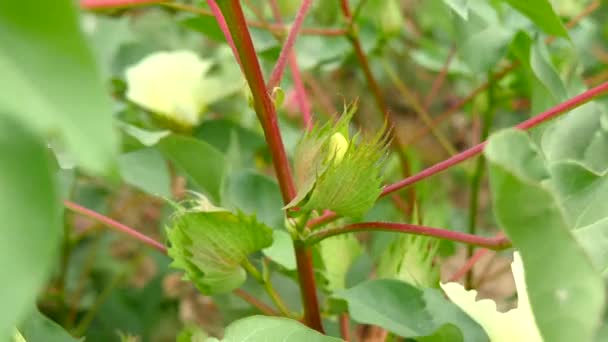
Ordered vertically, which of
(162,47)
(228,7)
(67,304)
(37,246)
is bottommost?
(67,304)

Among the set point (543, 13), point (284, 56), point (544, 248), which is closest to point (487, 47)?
point (543, 13)

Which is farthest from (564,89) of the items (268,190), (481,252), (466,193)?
(466,193)

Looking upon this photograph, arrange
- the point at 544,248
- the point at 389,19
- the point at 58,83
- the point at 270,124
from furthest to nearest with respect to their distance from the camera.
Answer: the point at 389,19 < the point at 270,124 < the point at 544,248 < the point at 58,83

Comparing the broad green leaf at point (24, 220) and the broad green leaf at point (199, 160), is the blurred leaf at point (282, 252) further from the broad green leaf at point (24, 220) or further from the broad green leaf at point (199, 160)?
the broad green leaf at point (24, 220)

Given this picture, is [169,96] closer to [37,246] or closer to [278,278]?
[278,278]

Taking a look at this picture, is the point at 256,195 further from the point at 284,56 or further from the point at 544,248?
the point at 544,248

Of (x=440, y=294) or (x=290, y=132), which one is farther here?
(x=290, y=132)

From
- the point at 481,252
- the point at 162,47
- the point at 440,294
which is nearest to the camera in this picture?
the point at 440,294

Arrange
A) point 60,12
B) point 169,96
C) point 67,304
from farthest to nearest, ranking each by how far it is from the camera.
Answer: point 67,304
point 169,96
point 60,12
